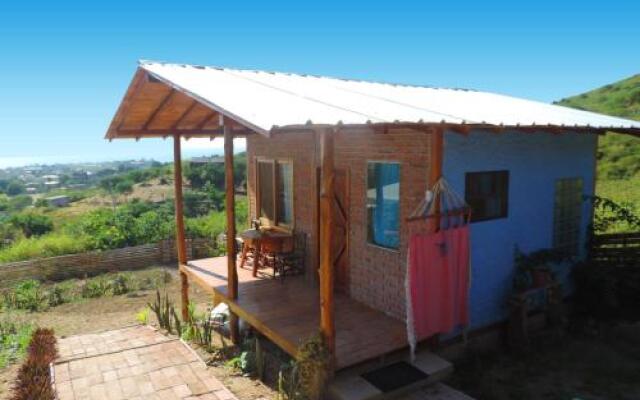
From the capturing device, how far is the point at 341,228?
28.8 ft

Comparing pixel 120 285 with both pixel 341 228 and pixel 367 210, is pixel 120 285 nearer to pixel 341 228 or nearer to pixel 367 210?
pixel 341 228

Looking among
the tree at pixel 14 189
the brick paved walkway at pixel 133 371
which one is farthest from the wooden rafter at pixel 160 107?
the tree at pixel 14 189

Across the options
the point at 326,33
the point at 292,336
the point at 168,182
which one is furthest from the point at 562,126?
the point at 168,182

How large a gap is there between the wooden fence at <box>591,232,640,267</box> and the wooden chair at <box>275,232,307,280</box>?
564 centimetres

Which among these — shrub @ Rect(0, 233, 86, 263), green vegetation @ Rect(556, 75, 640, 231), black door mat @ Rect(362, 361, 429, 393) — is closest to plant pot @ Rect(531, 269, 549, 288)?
black door mat @ Rect(362, 361, 429, 393)

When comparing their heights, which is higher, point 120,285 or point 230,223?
point 230,223

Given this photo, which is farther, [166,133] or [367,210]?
[166,133]

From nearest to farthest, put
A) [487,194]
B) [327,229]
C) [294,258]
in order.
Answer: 1. [327,229]
2. [487,194]
3. [294,258]

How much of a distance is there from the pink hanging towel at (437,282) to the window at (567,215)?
2852mm

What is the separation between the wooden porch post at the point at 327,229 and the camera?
18.0ft

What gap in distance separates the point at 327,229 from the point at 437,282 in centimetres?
186

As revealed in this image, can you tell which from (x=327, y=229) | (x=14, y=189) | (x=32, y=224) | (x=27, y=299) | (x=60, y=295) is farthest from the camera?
(x=14, y=189)

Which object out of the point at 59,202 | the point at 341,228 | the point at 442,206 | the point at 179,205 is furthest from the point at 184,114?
the point at 59,202

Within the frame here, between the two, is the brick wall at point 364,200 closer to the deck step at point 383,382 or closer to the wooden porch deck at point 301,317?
the wooden porch deck at point 301,317
